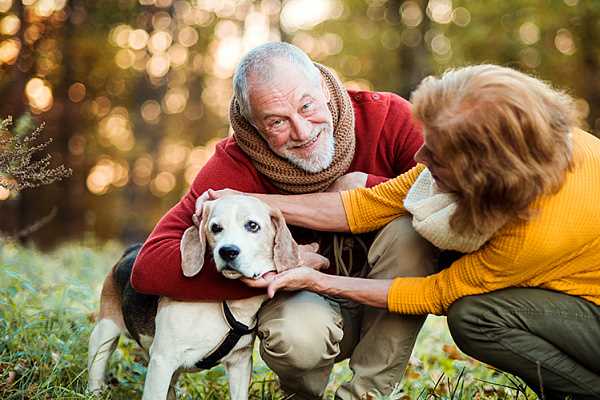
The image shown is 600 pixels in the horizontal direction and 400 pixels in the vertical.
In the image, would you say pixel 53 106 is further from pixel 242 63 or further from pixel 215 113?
pixel 242 63

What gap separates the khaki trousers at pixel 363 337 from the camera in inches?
139

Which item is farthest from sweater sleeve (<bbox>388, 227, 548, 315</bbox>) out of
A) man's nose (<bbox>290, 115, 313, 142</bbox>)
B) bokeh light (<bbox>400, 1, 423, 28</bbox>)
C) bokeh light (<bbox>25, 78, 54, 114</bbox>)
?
bokeh light (<bbox>400, 1, 423, 28</bbox>)

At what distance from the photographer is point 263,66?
3803 millimetres

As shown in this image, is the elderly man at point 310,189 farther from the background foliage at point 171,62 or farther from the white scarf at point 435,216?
the background foliage at point 171,62

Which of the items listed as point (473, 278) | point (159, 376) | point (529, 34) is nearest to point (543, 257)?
point (473, 278)

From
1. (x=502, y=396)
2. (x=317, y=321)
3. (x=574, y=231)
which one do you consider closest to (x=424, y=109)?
(x=574, y=231)

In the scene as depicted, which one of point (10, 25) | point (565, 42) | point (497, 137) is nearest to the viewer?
point (497, 137)

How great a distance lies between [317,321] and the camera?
11.6 ft

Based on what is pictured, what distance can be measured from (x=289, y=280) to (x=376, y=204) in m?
0.58

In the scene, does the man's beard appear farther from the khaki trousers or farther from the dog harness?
the dog harness

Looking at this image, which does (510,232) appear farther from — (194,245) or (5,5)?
(5,5)

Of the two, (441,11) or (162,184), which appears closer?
(441,11)

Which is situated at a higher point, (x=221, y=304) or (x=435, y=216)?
(x=435, y=216)

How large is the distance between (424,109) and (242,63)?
1.21m
